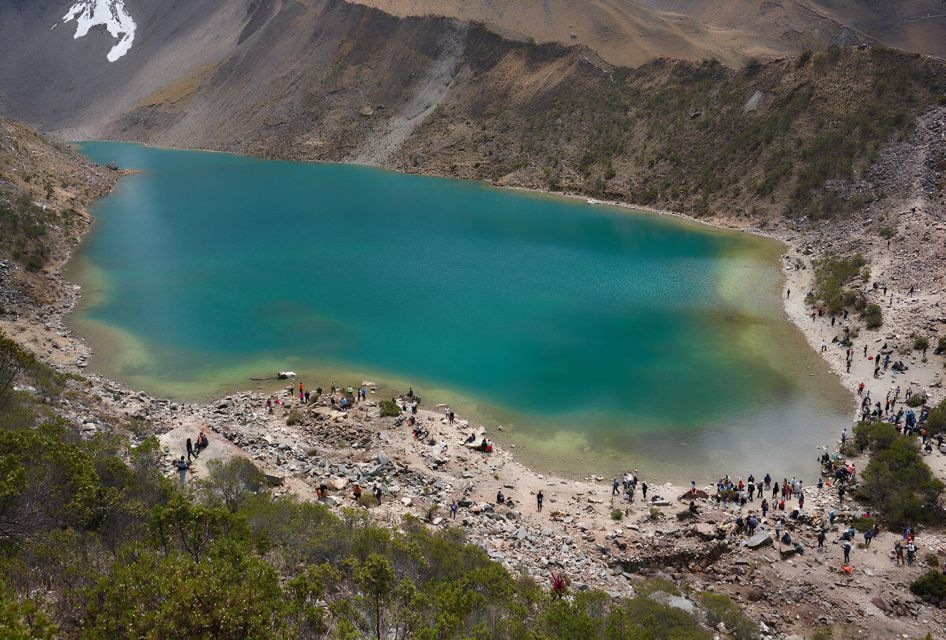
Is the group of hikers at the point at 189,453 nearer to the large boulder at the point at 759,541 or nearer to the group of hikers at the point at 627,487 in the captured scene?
the group of hikers at the point at 627,487

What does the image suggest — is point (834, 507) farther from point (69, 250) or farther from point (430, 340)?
point (69, 250)

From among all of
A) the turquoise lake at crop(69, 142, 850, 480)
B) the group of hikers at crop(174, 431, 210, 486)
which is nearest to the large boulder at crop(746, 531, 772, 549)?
the turquoise lake at crop(69, 142, 850, 480)

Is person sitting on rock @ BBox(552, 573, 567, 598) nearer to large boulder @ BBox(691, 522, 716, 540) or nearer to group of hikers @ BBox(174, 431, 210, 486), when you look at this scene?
large boulder @ BBox(691, 522, 716, 540)

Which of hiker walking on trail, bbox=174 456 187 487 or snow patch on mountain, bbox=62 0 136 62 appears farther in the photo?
snow patch on mountain, bbox=62 0 136 62

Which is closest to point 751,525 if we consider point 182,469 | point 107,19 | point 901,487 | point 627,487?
point 627,487

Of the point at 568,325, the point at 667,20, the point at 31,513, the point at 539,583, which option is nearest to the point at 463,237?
the point at 568,325

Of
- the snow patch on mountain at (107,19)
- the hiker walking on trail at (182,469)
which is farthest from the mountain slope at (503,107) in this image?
the hiker walking on trail at (182,469)
